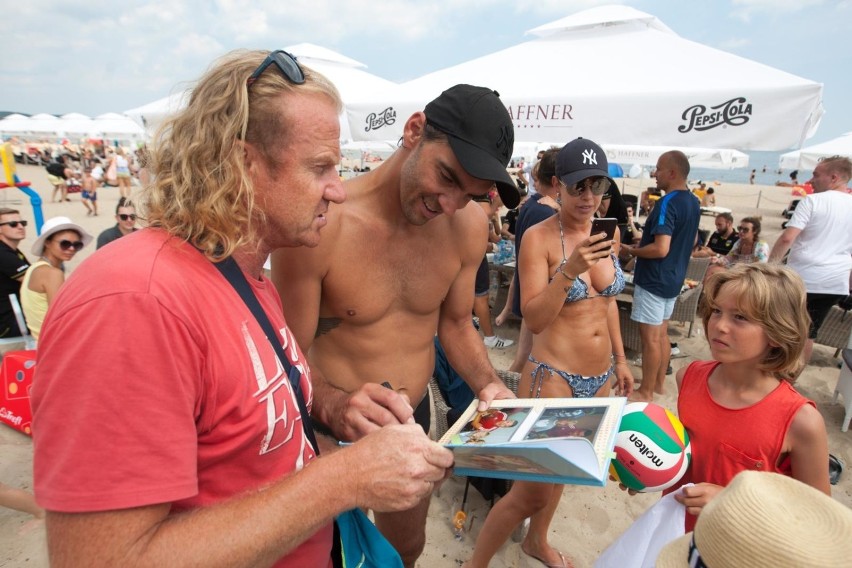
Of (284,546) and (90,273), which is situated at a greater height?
(90,273)

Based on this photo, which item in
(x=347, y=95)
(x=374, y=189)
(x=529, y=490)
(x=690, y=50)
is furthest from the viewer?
(x=347, y=95)

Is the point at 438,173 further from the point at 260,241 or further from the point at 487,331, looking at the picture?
the point at 487,331

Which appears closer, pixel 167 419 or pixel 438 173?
pixel 167 419

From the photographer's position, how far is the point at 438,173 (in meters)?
1.74

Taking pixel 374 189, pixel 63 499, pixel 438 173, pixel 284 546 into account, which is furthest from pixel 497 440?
pixel 374 189

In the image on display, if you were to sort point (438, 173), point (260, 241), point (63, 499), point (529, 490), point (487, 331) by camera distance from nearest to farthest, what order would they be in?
point (63, 499)
point (260, 241)
point (438, 173)
point (529, 490)
point (487, 331)

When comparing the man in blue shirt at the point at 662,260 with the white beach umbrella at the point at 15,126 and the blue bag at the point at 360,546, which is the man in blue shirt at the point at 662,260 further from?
the white beach umbrella at the point at 15,126

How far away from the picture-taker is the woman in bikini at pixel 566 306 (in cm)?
254

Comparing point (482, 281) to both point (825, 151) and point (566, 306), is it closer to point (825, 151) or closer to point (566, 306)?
point (566, 306)

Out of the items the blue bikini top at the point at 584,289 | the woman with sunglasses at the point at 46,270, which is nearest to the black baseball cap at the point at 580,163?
the blue bikini top at the point at 584,289

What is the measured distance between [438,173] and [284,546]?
1.32m

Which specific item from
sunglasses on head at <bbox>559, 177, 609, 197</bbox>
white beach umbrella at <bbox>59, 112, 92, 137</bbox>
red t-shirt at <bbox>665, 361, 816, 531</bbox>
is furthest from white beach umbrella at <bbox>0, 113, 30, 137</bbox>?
red t-shirt at <bbox>665, 361, 816, 531</bbox>

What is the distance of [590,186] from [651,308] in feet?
8.06

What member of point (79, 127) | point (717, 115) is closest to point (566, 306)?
point (717, 115)
